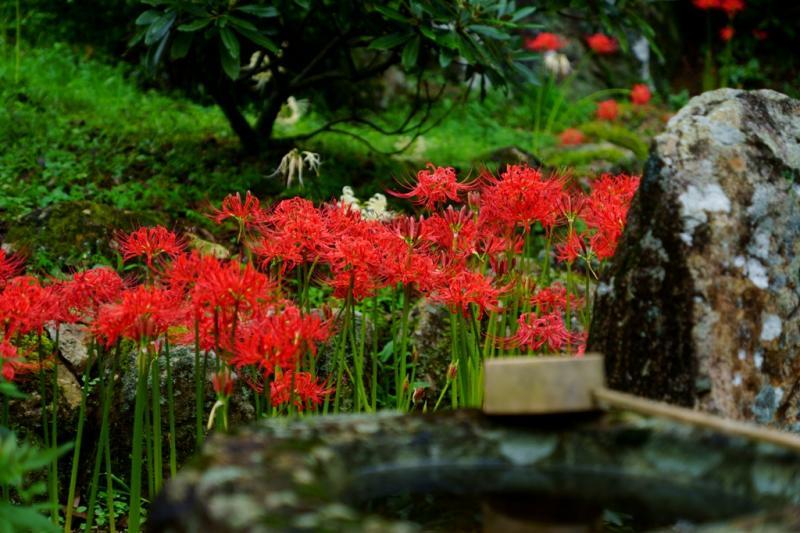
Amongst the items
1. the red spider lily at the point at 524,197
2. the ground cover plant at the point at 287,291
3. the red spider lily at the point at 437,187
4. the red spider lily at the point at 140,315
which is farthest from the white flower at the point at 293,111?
the red spider lily at the point at 140,315

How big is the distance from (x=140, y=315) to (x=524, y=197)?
1.24m

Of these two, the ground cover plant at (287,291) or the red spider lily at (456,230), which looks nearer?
the ground cover plant at (287,291)

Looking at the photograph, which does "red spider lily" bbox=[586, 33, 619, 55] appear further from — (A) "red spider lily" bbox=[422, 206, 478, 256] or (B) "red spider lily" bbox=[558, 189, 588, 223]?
(A) "red spider lily" bbox=[422, 206, 478, 256]

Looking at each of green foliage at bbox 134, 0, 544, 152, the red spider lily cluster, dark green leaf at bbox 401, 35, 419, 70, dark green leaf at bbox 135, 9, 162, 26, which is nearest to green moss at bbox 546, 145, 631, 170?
green foliage at bbox 134, 0, 544, 152

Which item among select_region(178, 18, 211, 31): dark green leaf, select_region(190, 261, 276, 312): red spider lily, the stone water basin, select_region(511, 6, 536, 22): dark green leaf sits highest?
select_region(511, 6, 536, 22): dark green leaf

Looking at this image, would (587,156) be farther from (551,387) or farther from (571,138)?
(551,387)

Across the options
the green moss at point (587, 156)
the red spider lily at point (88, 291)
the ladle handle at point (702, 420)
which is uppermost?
the green moss at point (587, 156)

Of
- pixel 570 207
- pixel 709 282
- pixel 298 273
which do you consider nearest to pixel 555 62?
pixel 570 207

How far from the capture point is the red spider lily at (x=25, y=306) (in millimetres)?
2740

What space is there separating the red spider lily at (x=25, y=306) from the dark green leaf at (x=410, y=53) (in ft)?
10.4

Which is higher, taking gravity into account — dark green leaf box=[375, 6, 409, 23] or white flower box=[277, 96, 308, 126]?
dark green leaf box=[375, 6, 409, 23]

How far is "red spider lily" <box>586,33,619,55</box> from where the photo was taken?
10.0 metres

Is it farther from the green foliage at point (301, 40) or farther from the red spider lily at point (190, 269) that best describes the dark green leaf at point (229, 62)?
the red spider lily at point (190, 269)

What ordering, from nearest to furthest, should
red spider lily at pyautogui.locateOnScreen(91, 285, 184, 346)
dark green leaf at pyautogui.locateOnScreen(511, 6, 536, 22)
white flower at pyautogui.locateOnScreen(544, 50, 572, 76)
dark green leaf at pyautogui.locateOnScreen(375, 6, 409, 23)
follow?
red spider lily at pyautogui.locateOnScreen(91, 285, 184, 346) → dark green leaf at pyautogui.locateOnScreen(375, 6, 409, 23) → dark green leaf at pyautogui.locateOnScreen(511, 6, 536, 22) → white flower at pyautogui.locateOnScreen(544, 50, 572, 76)
